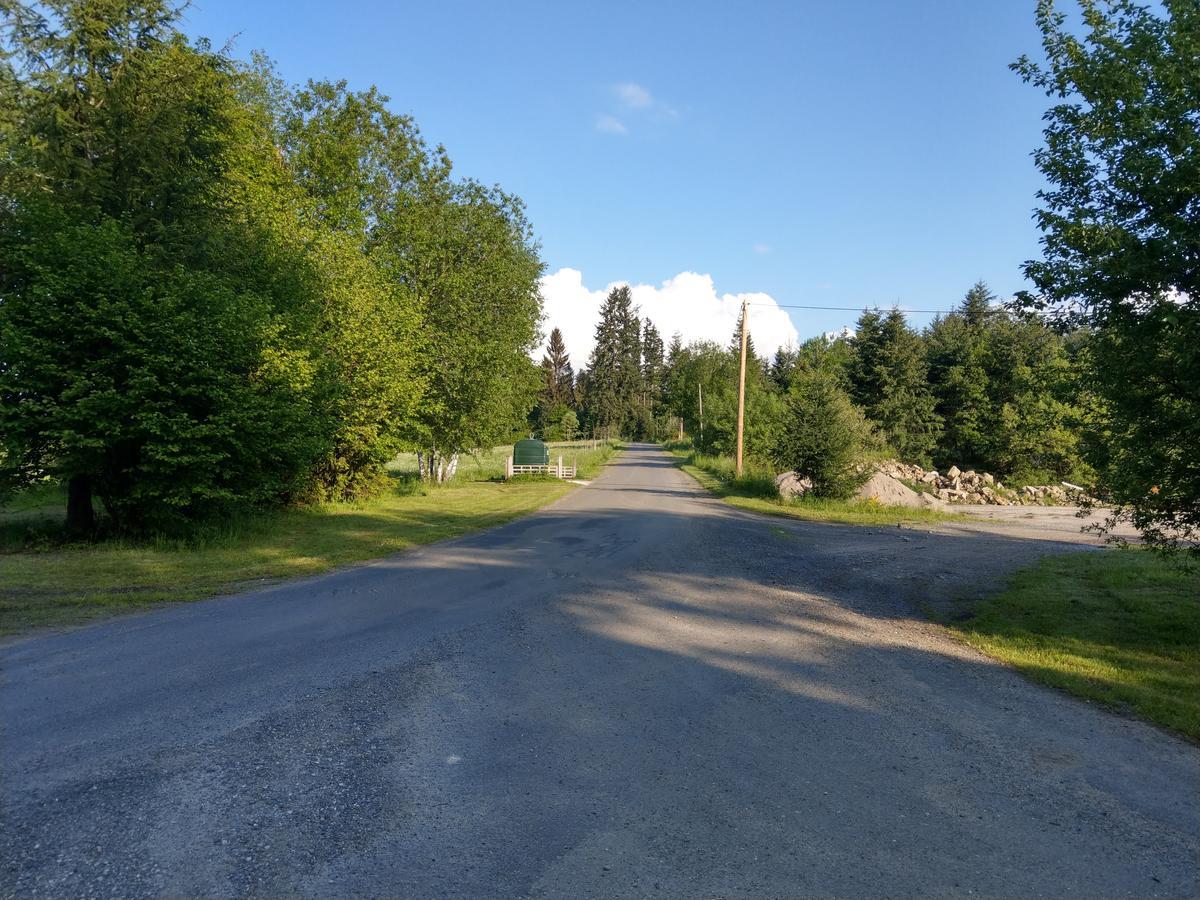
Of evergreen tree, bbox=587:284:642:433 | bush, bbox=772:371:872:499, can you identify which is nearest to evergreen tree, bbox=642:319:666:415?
evergreen tree, bbox=587:284:642:433

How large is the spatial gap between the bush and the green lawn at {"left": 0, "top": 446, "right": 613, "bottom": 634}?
9.23 metres

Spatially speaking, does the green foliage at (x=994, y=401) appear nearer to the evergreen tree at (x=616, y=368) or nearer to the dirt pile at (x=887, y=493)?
the dirt pile at (x=887, y=493)

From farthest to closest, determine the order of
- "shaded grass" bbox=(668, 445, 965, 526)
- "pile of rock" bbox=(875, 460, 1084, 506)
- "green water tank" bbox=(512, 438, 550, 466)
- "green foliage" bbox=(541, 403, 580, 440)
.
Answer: "green foliage" bbox=(541, 403, 580, 440)
"green water tank" bbox=(512, 438, 550, 466)
"pile of rock" bbox=(875, 460, 1084, 506)
"shaded grass" bbox=(668, 445, 965, 526)

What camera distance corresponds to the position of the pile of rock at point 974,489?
1318 inches

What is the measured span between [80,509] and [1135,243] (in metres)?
16.7

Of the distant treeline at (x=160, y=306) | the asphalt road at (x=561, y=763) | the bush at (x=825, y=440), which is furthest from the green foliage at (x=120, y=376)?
the bush at (x=825, y=440)

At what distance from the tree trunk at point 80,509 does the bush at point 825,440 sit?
62.8 ft

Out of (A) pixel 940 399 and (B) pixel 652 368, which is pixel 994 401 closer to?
(A) pixel 940 399

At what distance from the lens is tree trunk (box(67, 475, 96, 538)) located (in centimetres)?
1331

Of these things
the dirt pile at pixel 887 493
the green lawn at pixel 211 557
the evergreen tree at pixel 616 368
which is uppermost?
the evergreen tree at pixel 616 368

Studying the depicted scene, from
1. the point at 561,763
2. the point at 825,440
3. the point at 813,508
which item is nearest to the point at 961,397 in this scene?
the point at 825,440

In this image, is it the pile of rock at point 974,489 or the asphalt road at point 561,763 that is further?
the pile of rock at point 974,489

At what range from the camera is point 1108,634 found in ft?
25.6

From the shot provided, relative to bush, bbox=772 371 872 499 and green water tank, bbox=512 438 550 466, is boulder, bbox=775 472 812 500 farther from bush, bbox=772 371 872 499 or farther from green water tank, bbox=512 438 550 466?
green water tank, bbox=512 438 550 466
